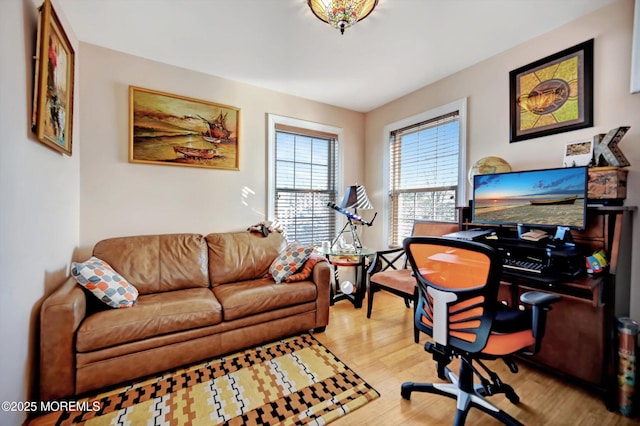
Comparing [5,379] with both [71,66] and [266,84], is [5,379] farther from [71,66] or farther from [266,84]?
[266,84]

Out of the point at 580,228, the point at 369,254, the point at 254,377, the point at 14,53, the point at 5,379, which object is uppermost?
the point at 14,53

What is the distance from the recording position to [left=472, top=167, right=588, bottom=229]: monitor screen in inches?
68.2

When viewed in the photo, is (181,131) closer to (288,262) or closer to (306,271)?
(288,262)

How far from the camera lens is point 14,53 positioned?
4.34 ft

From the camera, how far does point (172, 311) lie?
187 cm

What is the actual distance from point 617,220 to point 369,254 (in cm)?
192

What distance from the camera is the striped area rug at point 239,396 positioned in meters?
1.47

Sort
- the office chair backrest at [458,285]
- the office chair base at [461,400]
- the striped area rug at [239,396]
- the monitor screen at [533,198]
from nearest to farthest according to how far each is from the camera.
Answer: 1. the office chair backrest at [458,285]
2. the office chair base at [461,400]
3. the striped area rug at [239,396]
4. the monitor screen at [533,198]

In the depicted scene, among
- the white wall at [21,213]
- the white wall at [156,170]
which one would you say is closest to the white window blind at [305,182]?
the white wall at [156,170]

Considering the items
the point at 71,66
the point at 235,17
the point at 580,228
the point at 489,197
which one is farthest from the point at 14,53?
the point at 580,228

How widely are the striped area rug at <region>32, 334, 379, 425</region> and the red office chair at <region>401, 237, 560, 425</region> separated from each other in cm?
64

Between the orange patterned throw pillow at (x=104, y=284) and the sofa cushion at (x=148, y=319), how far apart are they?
79 millimetres

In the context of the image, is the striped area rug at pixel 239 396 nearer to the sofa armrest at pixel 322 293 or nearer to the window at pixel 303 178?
the sofa armrest at pixel 322 293

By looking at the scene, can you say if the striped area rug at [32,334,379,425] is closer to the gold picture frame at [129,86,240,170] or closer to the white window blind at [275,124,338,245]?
the white window blind at [275,124,338,245]
